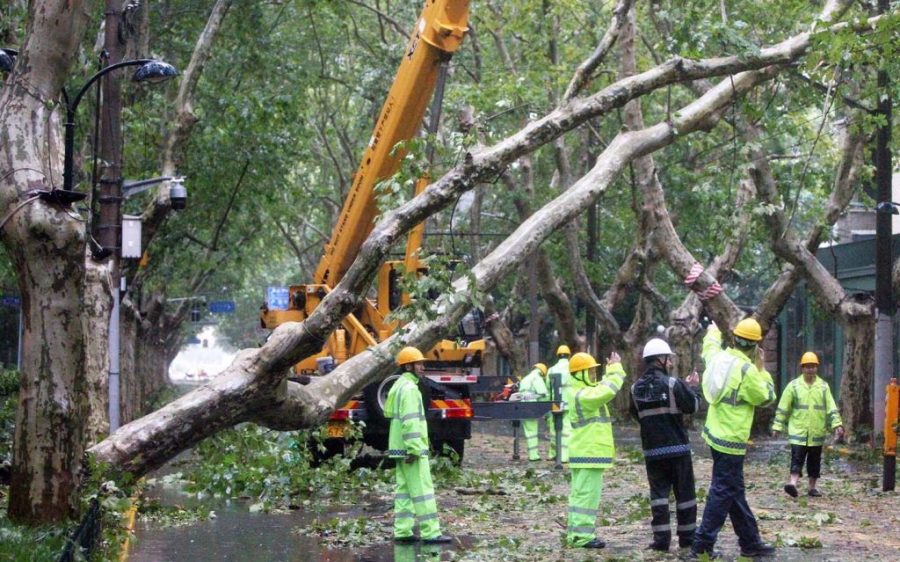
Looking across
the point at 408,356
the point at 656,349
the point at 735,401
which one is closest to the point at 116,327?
the point at 408,356

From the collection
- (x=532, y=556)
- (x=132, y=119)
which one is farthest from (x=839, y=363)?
(x=532, y=556)

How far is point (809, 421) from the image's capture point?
620 inches

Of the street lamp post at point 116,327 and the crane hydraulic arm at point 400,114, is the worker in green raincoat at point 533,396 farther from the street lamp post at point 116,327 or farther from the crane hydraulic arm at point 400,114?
the street lamp post at point 116,327

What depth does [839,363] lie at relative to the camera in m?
31.5

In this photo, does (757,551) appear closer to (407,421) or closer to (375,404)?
(407,421)

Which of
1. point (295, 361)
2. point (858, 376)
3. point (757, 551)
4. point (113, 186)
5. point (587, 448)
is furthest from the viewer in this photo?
point (858, 376)

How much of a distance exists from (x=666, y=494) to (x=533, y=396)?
1085 centimetres

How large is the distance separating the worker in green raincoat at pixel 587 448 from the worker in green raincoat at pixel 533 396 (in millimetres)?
9791

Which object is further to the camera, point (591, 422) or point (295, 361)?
point (591, 422)

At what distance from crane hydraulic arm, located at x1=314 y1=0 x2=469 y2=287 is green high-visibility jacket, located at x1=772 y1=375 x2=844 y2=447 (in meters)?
5.47

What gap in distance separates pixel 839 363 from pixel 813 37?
734 inches

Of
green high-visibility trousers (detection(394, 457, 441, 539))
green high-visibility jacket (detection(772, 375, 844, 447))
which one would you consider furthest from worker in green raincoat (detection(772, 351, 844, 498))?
green high-visibility trousers (detection(394, 457, 441, 539))

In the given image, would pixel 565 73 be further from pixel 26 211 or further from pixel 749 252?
pixel 26 211

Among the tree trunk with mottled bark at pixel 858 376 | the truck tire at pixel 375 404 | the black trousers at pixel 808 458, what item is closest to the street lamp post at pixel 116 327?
the truck tire at pixel 375 404
